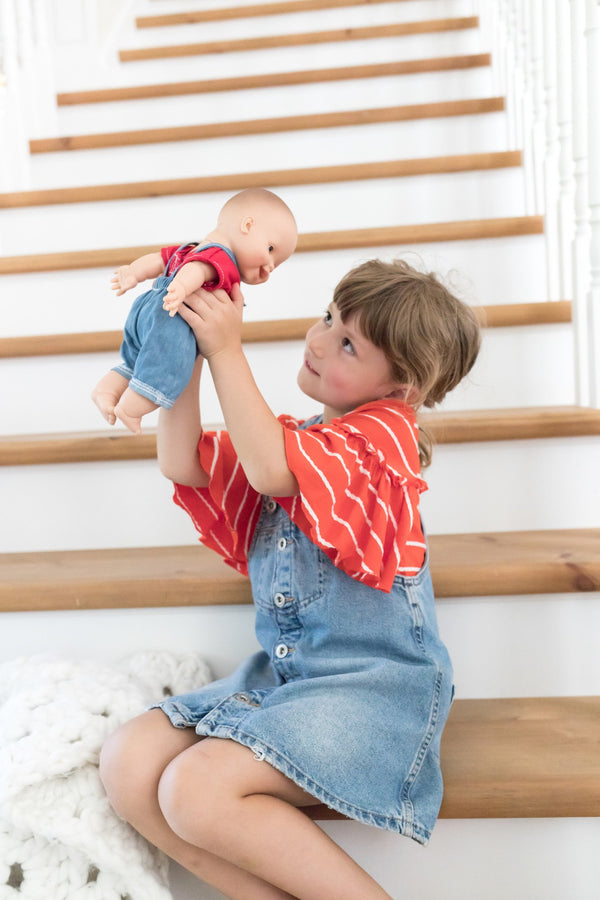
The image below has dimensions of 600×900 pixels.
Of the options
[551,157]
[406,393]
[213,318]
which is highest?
[551,157]

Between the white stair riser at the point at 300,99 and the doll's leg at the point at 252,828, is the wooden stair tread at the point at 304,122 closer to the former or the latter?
the white stair riser at the point at 300,99

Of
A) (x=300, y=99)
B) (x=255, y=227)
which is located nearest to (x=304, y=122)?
(x=300, y=99)

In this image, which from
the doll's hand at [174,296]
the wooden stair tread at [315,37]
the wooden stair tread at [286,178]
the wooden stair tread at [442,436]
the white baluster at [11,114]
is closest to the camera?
the doll's hand at [174,296]

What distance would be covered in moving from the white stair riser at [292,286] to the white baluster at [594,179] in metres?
0.26

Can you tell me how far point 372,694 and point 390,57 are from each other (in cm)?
209

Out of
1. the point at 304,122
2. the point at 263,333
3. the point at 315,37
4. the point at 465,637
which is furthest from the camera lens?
the point at 315,37

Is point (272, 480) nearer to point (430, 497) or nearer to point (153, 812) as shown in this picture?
point (153, 812)

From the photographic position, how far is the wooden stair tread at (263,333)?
1.41 m

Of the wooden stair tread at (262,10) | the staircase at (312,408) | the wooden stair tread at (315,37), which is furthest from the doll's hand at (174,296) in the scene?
the wooden stair tread at (262,10)

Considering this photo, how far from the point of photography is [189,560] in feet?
3.81

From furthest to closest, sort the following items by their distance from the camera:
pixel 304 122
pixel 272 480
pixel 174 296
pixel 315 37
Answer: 1. pixel 315 37
2. pixel 304 122
3. pixel 272 480
4. pixel 174 296

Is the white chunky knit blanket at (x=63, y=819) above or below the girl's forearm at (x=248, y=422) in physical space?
below

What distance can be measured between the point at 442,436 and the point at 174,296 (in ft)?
1.89

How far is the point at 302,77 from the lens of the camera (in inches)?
88.3
